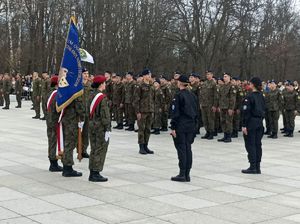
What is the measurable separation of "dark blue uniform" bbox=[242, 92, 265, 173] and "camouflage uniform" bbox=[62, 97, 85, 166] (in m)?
3.39

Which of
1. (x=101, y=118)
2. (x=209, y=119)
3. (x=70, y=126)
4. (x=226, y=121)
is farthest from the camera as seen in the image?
(x=209, y=119)

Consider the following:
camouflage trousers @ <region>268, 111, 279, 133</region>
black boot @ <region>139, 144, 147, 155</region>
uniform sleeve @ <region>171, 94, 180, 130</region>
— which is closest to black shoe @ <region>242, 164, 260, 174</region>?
uniform sleeve @ <region>171, 94, 180, 130</region>

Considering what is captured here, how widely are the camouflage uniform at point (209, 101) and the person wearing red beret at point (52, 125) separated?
7487 mm

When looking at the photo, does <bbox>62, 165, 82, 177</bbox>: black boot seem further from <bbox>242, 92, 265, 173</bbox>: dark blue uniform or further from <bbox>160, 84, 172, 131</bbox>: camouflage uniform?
<bbox>160, 84, 172, 131</bbox>: camouflage uniform

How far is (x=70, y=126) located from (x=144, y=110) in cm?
363

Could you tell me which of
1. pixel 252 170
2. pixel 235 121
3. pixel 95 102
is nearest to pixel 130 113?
pixel 235 121

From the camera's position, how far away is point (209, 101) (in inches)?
657

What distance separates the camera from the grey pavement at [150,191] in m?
6.86

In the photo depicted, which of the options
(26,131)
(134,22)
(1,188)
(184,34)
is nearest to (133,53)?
(134,22)

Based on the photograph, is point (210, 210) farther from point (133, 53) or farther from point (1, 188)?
point (133, 53)

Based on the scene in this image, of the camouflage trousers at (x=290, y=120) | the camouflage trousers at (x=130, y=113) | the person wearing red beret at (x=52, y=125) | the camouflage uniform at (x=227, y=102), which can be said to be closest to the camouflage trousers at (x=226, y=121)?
the camouflage uniform at (x=227, y=102)

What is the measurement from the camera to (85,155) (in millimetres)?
11727

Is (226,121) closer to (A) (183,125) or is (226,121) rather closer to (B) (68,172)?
(A) (183,125)

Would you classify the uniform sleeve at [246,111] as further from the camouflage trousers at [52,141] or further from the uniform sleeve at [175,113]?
the camouflage trousers at [52,141]
